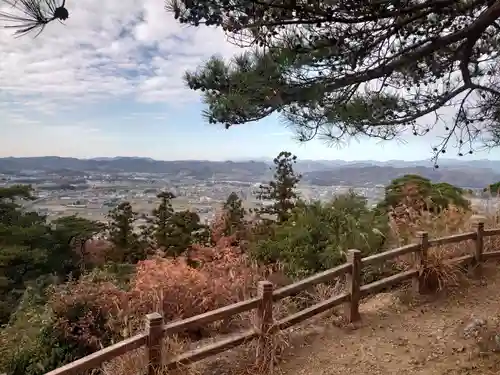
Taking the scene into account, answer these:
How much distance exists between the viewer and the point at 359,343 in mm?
3936

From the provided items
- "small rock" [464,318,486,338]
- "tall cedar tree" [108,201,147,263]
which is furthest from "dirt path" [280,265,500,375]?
"tall cedar tree" [108,201,147,263]

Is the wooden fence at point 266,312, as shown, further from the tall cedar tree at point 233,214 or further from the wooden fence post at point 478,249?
the tall cedar tree at point 233,214

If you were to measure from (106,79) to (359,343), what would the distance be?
29.2 ft

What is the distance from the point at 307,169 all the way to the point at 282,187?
5.34ft

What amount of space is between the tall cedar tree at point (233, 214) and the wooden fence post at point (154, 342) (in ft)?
18.9

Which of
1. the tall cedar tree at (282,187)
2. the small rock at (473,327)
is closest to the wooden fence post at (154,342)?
the small rock at (473,327)

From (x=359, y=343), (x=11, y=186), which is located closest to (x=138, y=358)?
(x=359, y=343)

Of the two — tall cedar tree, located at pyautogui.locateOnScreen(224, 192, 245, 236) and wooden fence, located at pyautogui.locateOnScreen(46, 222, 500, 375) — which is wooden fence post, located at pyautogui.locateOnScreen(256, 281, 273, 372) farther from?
tall cedar tree, located at pyautogui.locateOnScreen(224, 192, 245, 236)

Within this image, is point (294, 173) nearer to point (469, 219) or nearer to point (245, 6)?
point (469, 219)

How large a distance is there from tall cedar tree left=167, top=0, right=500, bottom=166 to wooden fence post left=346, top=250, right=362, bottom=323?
3.75ft

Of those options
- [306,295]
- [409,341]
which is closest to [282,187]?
[306,295]

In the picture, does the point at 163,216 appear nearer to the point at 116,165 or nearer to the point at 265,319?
Result: the point at 265,319

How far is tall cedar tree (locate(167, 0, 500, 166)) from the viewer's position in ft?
9.68

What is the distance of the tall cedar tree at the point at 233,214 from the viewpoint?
31.2 feet
